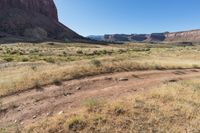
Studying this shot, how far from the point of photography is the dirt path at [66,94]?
10.2 metres

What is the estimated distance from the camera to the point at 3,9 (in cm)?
13662

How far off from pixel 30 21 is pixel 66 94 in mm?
130315

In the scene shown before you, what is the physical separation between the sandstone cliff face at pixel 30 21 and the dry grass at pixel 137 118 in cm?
10292

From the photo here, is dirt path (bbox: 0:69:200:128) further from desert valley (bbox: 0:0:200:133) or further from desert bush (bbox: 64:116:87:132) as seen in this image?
desert bush (bbox: 64:116:87:132)

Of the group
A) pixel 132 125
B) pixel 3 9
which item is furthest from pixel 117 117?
pixel 3 9

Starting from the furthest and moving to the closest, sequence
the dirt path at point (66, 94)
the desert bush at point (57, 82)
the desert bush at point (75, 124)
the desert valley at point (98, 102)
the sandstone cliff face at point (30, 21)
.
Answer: the sandstone cliff face at point (30, 21), the desert bush at point (57, 82), the dirt path at point (66, 94), the desert valley at point (98, 102), the desert bush at point (75, 124)

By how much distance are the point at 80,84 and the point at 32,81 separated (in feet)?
9.03

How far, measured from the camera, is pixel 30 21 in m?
135

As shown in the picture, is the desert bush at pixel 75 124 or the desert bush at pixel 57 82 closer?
the desert bush at pixel 75 124

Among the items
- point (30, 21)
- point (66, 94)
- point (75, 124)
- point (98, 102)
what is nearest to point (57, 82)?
point (66, 94)

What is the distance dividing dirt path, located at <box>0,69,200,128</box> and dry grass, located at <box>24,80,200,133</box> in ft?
3.59

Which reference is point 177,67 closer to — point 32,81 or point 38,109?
point 32,81

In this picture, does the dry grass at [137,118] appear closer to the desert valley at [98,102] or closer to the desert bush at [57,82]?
the desert valley at [98,102]

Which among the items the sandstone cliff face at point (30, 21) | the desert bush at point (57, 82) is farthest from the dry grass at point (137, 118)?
the sandstone cliff face at point (30, 21)
